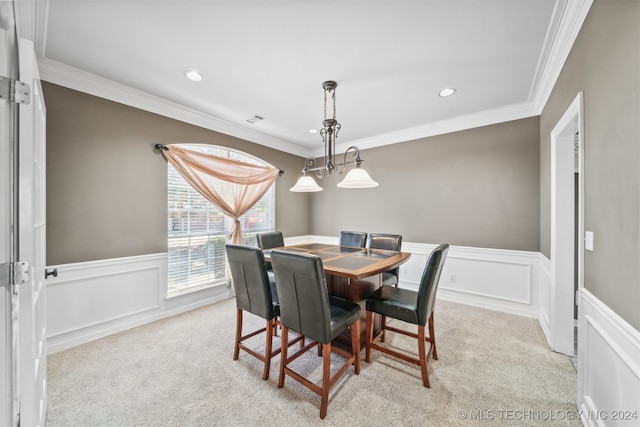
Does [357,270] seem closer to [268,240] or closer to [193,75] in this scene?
[268,240]

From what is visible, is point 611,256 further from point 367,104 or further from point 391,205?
point 391,205

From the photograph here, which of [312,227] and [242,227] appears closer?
[242,227]

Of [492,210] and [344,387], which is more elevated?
[492,210]

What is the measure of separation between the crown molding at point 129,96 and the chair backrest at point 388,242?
2.54m

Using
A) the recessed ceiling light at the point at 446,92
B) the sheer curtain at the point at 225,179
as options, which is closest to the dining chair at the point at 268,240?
the sheer curtain at the point at 225,179

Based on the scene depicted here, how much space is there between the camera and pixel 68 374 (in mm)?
1946

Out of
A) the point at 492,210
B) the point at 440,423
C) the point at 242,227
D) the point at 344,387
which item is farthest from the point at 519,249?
the point at 242,227

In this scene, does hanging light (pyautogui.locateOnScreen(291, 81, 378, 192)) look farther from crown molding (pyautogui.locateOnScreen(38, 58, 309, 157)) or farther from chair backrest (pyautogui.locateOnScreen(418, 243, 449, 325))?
crown molding (pyautogui.locateOnScreen(38, 58, 309, 157))

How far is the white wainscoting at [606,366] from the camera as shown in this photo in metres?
1.03

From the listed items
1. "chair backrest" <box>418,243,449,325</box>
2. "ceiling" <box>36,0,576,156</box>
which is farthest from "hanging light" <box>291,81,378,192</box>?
"chair backrest" <box>418,243,449,325</box>

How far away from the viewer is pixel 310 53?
2068mm

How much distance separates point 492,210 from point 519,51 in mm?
1930

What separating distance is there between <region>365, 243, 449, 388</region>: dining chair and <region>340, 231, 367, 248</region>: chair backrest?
3.81 feet

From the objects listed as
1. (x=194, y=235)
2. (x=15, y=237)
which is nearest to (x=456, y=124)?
(x=194, y=235)
